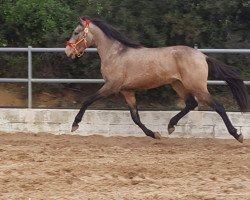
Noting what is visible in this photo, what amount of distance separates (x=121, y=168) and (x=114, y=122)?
3.29 meters

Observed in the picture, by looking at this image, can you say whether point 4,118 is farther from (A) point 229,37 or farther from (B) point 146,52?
(A) point 229,37

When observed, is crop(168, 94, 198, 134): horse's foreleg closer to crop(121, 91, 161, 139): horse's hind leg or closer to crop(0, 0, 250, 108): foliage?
crop(121, 91, 161, 139): horse's hind leg

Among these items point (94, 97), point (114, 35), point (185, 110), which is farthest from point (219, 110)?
point (114, 35)

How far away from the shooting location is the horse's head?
10789mm

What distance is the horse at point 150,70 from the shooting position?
33.3ft

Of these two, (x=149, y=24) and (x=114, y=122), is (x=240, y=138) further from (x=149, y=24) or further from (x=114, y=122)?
(x=149, y=24)

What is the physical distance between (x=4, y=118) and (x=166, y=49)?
331 cm

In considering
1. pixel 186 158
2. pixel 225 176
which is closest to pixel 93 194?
pixel 225 176

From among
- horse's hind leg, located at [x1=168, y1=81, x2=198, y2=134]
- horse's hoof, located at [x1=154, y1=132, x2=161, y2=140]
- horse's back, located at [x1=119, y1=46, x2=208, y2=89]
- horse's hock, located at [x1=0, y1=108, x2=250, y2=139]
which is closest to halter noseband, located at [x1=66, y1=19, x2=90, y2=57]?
horse's back, located at [x1=119, y1=46, x2=208, y2=89]

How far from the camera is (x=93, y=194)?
6.65m

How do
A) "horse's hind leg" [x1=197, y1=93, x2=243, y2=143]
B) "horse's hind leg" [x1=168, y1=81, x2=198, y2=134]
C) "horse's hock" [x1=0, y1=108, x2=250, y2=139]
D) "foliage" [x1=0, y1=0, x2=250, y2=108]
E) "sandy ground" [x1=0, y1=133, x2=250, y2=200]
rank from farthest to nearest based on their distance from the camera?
"foliage" [x1=0, y1=0, x2=250, y2=108] < "horse's hock" [x1=0, y1=108, x2=250, y2=139] < "horse's hind leg" [x1=168, y1=81, x2=198, y2=134] < "horse's hind leg" [x1=197, y1=93, x2=243, y2=143] < "sandy ground" [x1=0, y1=133, x2=250, y2=200]

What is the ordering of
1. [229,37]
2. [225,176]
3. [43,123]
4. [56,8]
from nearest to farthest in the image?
[225,176], [43,123], [229,37], [56,8]

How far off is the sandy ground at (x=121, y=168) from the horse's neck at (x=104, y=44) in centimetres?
148

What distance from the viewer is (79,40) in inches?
427
